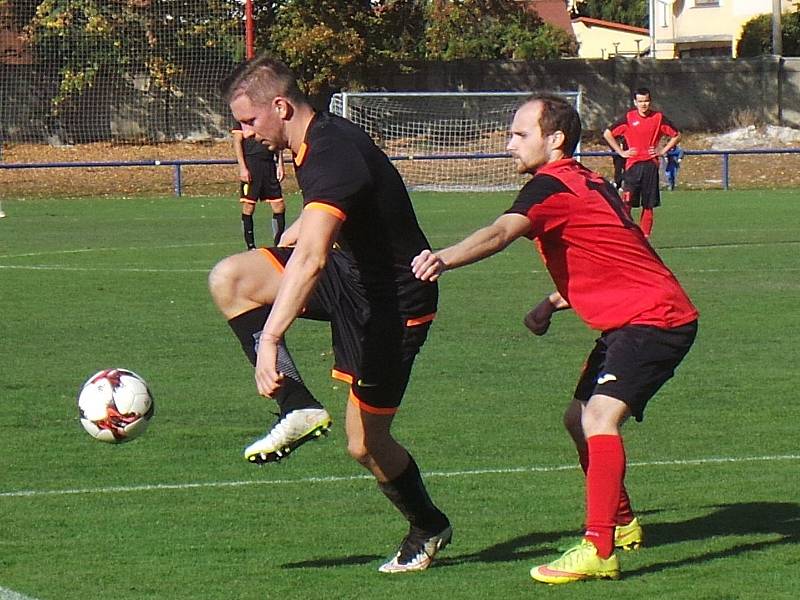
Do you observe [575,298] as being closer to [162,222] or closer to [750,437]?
Answer: [750,437]

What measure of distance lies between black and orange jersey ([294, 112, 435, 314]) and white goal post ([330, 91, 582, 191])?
86.7 ft

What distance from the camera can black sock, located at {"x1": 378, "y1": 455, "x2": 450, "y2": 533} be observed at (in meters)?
5.86

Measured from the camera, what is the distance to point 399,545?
620 cm

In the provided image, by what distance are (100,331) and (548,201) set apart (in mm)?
7809

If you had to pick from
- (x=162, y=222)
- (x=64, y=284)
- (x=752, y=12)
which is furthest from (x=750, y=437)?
(x=752, y=12)

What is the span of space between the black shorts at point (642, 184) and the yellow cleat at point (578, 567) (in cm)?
1502

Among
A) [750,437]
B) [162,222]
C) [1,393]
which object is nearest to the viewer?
[750,437]

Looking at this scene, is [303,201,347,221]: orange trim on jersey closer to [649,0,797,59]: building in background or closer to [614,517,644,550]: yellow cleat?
[614,517,644,550]: yellow cleat

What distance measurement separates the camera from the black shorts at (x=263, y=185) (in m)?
19.2

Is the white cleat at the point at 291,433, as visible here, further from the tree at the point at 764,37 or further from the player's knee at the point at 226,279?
the tree at the point at 764,37

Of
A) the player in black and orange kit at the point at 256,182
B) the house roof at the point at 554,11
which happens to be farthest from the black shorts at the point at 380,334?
the house roof at the point at 554,11

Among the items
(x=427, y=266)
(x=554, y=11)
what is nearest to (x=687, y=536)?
(x=427, y=266)

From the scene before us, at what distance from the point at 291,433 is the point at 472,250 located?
1009 mm

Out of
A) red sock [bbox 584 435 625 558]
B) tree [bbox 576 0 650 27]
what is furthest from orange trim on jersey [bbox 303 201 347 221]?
tree [bbox 576 0 650 27]
